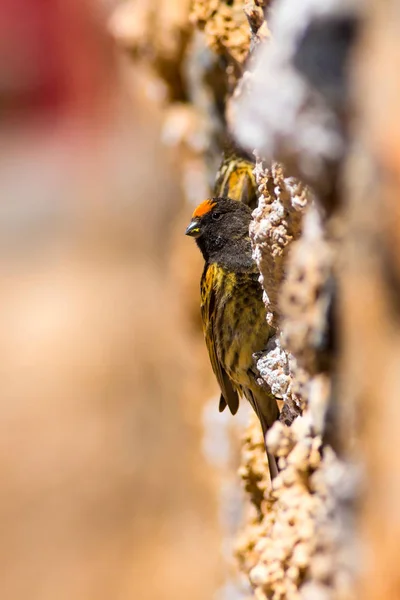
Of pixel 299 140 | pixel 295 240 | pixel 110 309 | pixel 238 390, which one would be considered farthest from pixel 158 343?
pixel 299 140

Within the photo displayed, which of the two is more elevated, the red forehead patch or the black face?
the red forehead patch

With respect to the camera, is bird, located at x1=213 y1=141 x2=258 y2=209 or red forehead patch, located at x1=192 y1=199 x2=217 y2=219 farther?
bird, located at x1=213 y1=141 x2=258 y2=209

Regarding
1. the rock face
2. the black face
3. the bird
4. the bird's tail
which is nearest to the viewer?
the rock face

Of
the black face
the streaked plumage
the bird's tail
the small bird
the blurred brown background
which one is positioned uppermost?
the blurred brown background

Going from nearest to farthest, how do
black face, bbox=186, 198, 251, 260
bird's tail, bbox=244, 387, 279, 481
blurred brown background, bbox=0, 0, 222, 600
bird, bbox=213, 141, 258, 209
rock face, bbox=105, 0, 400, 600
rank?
rock face, bbox=105, 0, 400, 600 < bird's tail, bbox=244, 387, 279, 481 < black face, bbox=186, 198, 251, 260 < bird, bbox=213, 141, 258, 209 < blurred brown background, bbox=0, 0, 222, 600

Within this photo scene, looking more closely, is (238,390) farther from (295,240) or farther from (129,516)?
(129,516)

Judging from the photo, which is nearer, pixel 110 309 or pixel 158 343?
pixel 158 343

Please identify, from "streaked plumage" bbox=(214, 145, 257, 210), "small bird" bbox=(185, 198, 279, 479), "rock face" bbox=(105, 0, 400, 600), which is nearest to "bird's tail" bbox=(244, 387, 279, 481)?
"small bird" bbox=(185, 198, 279, 479)

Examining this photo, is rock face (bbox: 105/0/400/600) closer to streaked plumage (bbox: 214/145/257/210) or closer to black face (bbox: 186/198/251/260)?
black face (bbox: 186/198/251/260)
